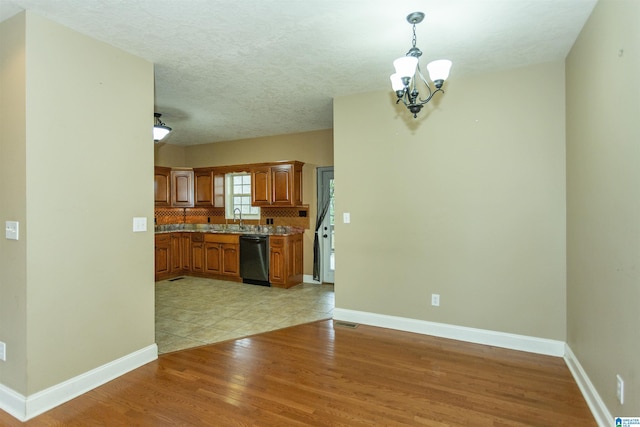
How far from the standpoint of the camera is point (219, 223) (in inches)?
262

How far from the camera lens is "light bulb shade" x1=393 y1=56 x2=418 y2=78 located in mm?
2060

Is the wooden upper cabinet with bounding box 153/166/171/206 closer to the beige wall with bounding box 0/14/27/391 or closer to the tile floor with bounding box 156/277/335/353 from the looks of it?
the tile floor with bounding box 156/277/335/353

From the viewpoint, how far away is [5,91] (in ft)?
7.02

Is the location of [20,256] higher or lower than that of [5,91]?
lower

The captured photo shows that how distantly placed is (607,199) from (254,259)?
→ 472 centimetres

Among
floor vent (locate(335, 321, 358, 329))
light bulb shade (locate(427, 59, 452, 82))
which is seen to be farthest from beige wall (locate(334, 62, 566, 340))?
light bulb shade (locate(427, 59, 452, 82))

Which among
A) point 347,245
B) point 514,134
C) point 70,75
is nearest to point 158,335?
point 347,245

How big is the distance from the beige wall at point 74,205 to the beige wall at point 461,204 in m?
2.12

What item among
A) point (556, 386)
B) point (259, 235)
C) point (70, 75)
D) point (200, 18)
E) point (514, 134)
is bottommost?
point (556, 386)

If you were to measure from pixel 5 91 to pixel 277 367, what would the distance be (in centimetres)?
280

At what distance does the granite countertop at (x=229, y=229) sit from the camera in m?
5.97

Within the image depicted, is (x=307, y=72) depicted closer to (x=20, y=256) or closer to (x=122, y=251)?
(x=122, y=251)

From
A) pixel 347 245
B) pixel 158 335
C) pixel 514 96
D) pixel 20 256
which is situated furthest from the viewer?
pixel 347 245

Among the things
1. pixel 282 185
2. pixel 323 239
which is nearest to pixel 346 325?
pixel 323 239
